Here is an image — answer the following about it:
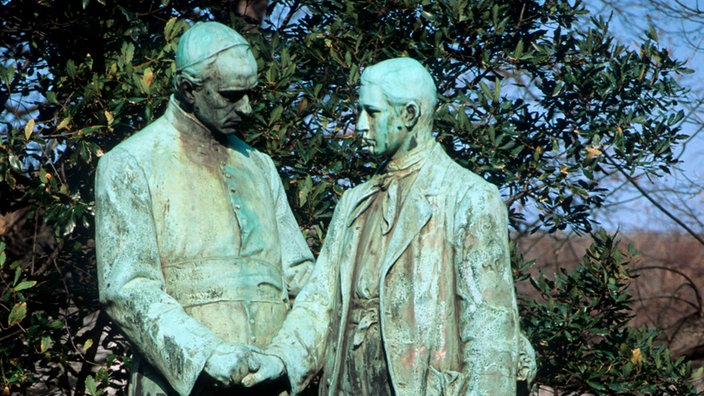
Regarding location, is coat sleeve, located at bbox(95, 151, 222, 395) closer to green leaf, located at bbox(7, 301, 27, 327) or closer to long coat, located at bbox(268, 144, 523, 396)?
long coat, located at bbox(268, 144, 523, 396)

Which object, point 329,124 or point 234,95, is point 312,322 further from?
point 329,124

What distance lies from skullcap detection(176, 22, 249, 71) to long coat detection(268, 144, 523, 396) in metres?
0.95

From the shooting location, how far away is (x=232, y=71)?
5.68 metres

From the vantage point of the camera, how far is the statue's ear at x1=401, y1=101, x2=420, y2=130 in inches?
209

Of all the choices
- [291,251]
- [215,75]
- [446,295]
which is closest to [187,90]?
[215,75]

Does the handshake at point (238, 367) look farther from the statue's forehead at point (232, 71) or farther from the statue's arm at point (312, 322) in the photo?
the statue's forehead at point (232, 71)

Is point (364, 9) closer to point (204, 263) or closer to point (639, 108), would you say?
point (639, 108)

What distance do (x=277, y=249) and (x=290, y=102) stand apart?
2.34 m

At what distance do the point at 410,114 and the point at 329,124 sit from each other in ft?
10.2

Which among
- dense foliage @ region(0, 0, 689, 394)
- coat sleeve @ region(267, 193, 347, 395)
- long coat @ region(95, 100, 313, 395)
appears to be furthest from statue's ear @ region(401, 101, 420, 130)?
dense foliage @ region(0, 0, 689, 394)

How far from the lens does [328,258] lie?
5543mm

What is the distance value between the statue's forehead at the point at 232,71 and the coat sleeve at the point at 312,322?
60cm

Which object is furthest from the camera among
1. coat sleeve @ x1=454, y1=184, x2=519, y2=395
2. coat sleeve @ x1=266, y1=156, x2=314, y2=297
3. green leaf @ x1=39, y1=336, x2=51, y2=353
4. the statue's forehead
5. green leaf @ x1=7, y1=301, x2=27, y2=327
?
green leaf @ x1=39, y1=336, x2=51, y2=353

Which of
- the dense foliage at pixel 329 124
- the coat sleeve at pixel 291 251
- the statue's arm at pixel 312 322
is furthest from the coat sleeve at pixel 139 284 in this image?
the dense foliage at pixel 329 124
